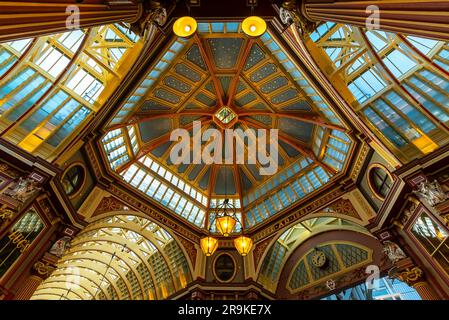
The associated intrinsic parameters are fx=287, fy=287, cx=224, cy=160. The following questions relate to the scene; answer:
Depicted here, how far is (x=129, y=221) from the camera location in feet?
55.8

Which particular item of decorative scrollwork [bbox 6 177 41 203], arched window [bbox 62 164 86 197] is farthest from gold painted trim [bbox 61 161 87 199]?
decorative scrollwork [bbox 6 177 41 203]

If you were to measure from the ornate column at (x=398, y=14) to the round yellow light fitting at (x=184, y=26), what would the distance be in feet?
8.09

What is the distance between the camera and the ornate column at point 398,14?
12.4ft

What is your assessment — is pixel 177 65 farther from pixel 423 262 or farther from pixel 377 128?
pixel 423 262

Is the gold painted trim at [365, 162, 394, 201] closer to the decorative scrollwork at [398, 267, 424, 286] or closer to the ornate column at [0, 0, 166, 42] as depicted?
the decorative scrollwork at [398, 267, 424, 286]

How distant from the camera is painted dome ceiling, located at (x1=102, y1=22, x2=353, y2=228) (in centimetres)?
1337

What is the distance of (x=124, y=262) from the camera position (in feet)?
67.5

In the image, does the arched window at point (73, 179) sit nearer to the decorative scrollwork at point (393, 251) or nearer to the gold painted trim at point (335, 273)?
the gold painted trim at point (335, 273)

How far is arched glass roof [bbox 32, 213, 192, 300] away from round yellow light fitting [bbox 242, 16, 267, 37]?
12.4m

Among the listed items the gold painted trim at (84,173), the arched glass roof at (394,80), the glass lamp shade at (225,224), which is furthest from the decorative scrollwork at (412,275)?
the gold painted trim at (84,173)

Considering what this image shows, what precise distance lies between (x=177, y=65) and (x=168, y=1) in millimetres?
7667

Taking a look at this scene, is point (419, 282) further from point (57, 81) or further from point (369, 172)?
point (57, 81)
